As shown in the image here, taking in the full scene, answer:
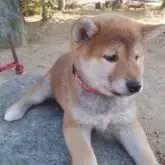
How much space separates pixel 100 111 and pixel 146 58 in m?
3.29

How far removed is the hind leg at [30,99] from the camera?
3.85 metres

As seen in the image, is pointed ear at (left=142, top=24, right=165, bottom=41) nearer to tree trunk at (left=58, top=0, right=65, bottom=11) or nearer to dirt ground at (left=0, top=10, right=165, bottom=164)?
dirt ground at (left=0, top=10, right=165, bottom=164)

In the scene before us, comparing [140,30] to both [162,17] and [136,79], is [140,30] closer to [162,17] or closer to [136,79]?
[136,79]

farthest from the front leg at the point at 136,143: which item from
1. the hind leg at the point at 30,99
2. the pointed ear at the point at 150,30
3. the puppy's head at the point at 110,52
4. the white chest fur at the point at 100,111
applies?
the hind leg at the point at 30,99

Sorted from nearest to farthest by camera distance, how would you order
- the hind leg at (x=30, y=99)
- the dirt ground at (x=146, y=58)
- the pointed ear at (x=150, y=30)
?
the pointed ear at (x=150, y=30)
the hind leg at (x=30, y=99)
the dirt ground at (x=146, y=58)

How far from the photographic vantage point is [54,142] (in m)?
3.46

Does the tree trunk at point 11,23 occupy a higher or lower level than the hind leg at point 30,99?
lower

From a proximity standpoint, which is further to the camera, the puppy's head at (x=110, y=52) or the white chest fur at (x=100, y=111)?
the white chest fur at (x=100, y=111)

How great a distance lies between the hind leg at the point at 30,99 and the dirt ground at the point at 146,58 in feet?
3.65

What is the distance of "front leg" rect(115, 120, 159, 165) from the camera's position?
10.4 ft

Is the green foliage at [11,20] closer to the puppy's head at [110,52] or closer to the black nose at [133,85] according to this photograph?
the puppy's head at [110,52]

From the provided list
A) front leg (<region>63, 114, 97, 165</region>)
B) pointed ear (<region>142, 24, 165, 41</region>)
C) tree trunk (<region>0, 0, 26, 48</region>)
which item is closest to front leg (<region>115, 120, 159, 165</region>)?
front leg (<region>63, 114, 97, 165</region>)

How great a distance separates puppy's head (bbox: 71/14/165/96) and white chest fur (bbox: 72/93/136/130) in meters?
0.14

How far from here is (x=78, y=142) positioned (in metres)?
3.14
